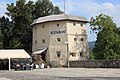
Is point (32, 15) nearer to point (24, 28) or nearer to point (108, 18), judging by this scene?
point (24, 28)

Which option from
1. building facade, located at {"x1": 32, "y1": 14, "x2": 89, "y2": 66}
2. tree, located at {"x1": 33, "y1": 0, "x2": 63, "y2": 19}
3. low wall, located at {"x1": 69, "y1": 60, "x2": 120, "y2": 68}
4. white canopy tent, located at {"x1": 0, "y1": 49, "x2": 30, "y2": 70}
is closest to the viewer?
low wall, located at {"x1": 69, "y1": 60, "x2": 120, "y2": 68}

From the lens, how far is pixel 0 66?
58.0m

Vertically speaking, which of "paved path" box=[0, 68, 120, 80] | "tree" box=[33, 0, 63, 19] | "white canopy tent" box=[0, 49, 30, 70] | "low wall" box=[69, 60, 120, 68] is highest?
"tree" box=[33, 0, 63, 19]

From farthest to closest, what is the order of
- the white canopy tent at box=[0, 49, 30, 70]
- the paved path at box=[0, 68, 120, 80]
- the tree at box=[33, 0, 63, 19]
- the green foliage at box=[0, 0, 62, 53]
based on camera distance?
the tree at box=[33, 0, 63, 19] < the green foliage at box=[0, 0, 62, 53] < the white canopy tent at box=[0, 49, 30, 70] < the paved path at box=[0, 68, 120, 80]

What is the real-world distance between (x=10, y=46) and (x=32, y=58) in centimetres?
1617

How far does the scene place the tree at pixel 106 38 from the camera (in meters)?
60.7

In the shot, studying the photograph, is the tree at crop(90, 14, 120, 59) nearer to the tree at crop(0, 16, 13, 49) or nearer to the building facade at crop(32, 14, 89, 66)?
the building facade at crop(32, 14, 89, 66)

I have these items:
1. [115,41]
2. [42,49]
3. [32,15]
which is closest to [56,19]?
[42,49]

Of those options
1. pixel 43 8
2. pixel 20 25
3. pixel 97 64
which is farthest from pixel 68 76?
pixel 43 8

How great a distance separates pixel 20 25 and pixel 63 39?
1905cm

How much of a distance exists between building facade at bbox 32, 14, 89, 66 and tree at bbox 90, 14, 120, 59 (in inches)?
99.4

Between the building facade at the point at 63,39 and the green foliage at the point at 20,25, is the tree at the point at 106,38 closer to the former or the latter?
the building facade at the point at 63,39

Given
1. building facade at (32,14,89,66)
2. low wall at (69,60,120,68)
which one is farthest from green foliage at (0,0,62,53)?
low wall at (69,60,120,68)

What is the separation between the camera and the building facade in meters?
60.6
